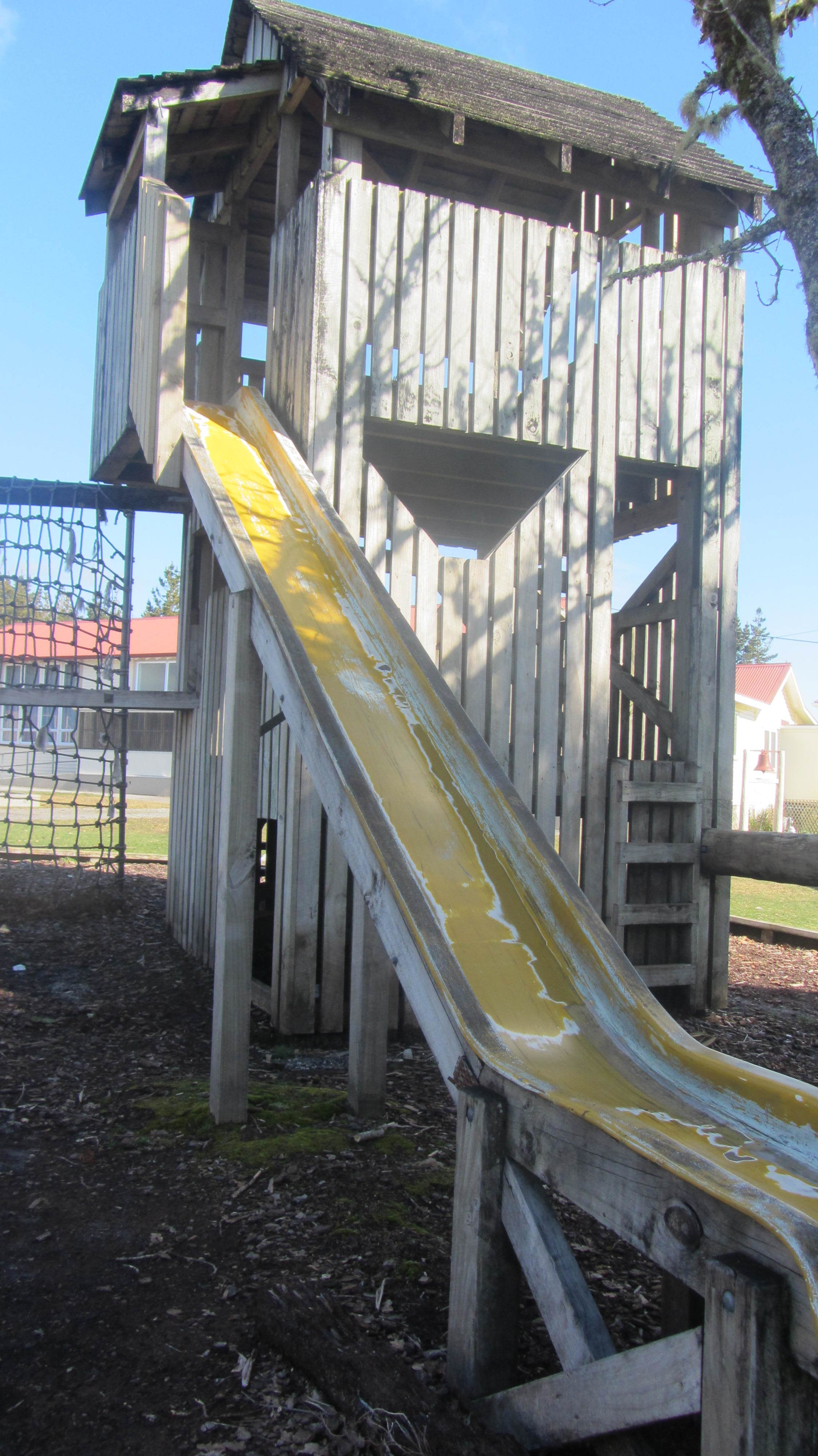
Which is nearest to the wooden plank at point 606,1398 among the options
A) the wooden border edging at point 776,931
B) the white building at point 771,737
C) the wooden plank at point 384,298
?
the wooden plank at point 384,298

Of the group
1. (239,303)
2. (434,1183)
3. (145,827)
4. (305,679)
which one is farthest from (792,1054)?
(145,827)

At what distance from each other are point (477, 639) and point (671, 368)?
2692mm

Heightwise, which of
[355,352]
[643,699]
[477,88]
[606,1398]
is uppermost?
[477,88]

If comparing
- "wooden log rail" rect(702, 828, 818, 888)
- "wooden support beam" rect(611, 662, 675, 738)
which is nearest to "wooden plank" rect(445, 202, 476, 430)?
"wooden support beam" rect(611, 662, 675, 738)

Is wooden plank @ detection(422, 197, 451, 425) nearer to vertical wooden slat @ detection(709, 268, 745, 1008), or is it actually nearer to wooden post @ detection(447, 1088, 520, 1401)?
vertical wooden slat @ detection(709, 268, 745, 1008)

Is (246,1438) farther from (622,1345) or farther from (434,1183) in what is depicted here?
(434,1183)

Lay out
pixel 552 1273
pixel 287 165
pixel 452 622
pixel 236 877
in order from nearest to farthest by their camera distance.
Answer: pixel 552 1273 < pixel 236 877 < pixel 452 622 < pixel 287 165

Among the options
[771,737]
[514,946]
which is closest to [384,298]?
[514,946]

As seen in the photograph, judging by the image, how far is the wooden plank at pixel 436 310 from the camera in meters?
6.52

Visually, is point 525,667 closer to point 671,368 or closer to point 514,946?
point 671,368

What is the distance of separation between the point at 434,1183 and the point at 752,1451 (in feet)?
7.88

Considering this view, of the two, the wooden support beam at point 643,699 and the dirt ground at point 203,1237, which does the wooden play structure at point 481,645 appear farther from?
the dirt ground at point 203,1237

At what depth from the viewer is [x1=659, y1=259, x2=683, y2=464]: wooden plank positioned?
7.30 metres

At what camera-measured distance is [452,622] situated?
6422 mm
